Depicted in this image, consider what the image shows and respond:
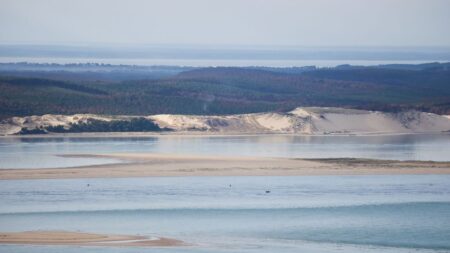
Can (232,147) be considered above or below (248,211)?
below

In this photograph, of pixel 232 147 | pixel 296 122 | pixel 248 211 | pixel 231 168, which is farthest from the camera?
pixel 296 122

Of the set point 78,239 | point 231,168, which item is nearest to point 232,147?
point 231,168

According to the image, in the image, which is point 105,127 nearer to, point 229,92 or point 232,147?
point 232,147

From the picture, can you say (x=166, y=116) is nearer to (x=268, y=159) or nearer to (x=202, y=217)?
(x=268, y=159)

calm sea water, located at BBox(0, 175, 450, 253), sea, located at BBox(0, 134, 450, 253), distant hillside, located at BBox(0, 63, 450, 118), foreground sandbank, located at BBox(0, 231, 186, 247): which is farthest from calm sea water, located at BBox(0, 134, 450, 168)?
foreground sandbank, located at BBox(0, 231, 186, 247)

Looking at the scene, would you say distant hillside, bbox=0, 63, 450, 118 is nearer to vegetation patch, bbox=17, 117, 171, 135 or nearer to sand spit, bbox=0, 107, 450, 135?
sand spit, bbox=0, 107, 450, 135

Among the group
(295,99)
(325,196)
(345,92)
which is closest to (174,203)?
(325,196)
